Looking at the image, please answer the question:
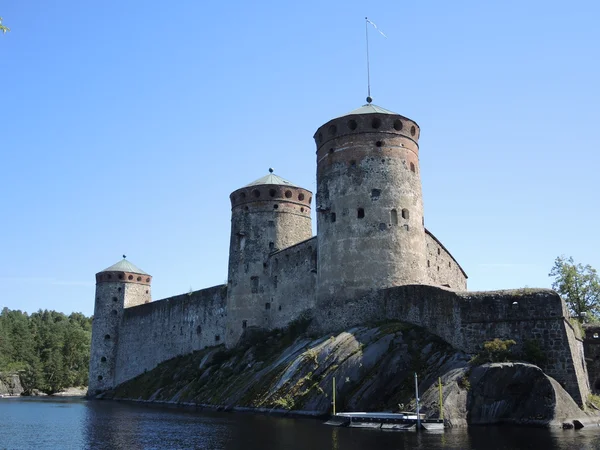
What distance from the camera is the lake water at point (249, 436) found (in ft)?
63.9

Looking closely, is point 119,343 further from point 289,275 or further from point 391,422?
point 391,422

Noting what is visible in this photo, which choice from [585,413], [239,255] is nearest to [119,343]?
[239,255]

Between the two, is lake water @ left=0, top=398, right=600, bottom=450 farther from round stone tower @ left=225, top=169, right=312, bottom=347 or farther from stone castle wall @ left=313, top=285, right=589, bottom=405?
round stone tower @ left=225, top=169, right=312, bottom=347

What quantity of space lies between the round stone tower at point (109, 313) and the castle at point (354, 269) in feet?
25.4

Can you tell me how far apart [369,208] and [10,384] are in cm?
6228

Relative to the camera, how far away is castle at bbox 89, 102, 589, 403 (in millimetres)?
26766

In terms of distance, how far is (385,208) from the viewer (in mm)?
33969

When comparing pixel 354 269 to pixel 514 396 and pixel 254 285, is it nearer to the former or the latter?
pixel 514 396

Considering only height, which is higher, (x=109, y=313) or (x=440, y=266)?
(x=109, y=313)

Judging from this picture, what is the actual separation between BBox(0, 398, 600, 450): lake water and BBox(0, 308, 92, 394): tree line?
48.9m

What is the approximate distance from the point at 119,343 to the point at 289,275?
28878mm

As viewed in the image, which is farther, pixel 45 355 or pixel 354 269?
pixel 45 355

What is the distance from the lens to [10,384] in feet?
253

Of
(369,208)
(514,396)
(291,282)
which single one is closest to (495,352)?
(514,396)
